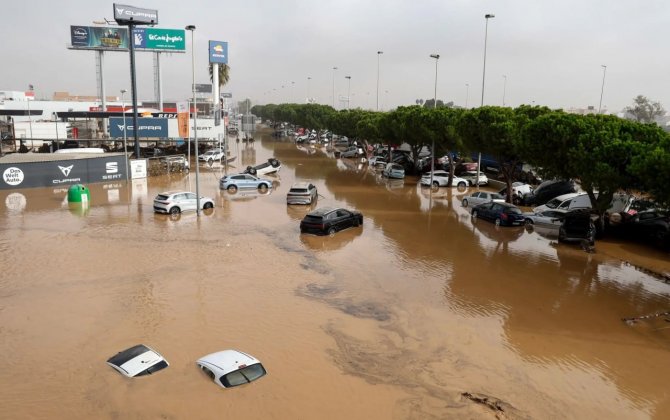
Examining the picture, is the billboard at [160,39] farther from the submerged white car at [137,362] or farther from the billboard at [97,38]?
the submerged white car at [137,362]

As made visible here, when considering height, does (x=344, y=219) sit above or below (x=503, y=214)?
below

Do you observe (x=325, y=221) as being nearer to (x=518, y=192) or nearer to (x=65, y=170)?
(x=518, y=192)

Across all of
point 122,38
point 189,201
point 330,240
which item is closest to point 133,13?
point 189,201

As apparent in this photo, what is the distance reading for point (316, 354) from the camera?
1251 centimetres

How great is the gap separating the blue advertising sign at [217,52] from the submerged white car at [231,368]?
2963 inches

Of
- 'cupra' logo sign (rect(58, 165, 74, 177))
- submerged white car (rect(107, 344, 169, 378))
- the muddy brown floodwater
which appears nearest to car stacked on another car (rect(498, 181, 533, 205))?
the muddy brown floodwater

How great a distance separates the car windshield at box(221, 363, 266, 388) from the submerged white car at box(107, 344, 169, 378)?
1777 mm

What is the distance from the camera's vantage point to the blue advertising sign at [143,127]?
5609 cm

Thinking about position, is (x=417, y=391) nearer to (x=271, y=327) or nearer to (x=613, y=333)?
(x=271, y=327)

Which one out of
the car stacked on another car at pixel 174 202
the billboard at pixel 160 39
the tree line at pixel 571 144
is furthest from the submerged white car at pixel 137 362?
the billboard at pixel 160 39

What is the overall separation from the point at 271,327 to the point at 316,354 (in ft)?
6.44

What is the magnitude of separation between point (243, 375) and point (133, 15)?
43.6 meters

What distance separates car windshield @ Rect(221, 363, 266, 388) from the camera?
10.7 m

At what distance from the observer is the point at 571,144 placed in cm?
2441
